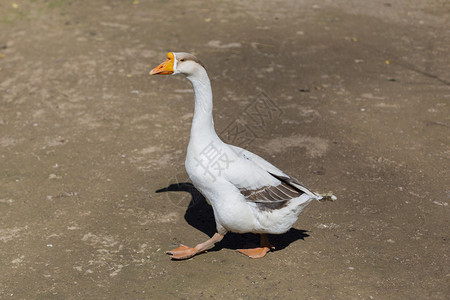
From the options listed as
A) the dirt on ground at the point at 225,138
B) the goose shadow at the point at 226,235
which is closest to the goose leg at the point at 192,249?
the dirt on ground at the point at 225,138

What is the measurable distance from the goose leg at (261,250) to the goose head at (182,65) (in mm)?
1770

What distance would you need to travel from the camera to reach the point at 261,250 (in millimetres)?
5496

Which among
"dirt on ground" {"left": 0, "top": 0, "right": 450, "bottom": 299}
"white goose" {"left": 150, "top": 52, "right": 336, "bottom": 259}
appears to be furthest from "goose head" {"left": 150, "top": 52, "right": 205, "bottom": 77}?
"dirt on ground" {"left": 0, "top": 0, "right": 450, "bottom": 299}

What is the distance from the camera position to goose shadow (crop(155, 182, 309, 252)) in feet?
18.8

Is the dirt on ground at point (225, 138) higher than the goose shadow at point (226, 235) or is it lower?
higher

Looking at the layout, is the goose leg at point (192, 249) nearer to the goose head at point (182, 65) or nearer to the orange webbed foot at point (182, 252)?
the orange webbed foot at point (182, 252)

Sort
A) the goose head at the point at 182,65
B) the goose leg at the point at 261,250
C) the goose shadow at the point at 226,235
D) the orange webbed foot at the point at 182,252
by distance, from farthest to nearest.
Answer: the goose shadow at the point at 226,235 → the goose leg at the point at 261,250 → the orange webbed foot at the point at 182,252 → the goose head at the point at 182,65

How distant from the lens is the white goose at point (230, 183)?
518 cm

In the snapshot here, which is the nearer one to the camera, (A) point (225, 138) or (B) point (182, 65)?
(B) point (182, 65)

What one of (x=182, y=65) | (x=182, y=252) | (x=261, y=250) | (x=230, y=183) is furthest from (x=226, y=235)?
(x=182, y=65)

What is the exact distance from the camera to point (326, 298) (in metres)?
4.85

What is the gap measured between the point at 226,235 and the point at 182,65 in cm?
192

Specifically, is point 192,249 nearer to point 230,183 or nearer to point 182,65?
point 230,183

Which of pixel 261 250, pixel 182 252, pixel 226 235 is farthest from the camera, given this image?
pixel 226 235
